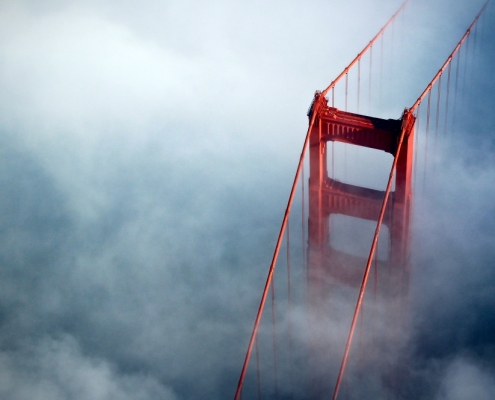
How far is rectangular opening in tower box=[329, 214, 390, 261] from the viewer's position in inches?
931

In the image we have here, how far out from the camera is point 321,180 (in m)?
15.2

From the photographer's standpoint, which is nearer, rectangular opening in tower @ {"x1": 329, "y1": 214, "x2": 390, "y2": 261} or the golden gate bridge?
Answer: the golden gate bridge

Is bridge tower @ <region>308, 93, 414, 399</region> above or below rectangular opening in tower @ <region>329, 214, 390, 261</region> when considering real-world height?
below

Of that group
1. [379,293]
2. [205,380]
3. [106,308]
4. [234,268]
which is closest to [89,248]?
[106,308]

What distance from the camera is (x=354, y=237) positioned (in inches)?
949

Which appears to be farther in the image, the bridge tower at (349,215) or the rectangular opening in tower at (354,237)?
the rectangular opening in tower at (354,237)

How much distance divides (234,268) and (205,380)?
551cm

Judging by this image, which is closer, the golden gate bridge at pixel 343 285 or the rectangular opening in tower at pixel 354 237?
the golden gate bridge at pixel 343 285

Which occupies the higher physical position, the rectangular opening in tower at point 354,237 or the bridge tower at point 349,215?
the rectangular opening in tower at point 354,237

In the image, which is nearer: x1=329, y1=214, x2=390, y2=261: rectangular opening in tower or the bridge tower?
the bridge tower

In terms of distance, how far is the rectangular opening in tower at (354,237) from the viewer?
23653mm

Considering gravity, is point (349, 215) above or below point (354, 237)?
below

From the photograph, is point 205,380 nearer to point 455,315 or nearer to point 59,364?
point 59,364

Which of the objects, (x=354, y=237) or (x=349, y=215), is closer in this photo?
(x=349, y=215)
